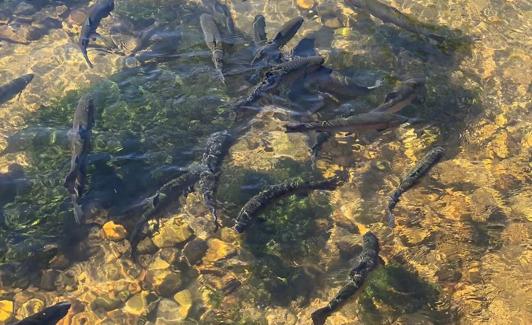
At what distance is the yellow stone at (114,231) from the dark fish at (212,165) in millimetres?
1120

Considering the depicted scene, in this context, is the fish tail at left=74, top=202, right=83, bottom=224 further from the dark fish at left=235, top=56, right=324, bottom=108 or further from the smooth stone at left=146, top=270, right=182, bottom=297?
the dark fish at left=235, top=56, right=324, bottom=108

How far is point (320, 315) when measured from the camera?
16.4 feet

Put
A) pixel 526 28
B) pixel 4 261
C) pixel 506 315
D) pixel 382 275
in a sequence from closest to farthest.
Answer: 1. pixel 506 315
2. pixel 382 275
3. pixel 4 261
4. pixel 526 28

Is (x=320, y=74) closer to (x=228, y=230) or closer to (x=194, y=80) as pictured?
(x=194, y=80)

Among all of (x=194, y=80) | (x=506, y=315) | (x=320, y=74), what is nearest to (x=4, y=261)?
(x=194, y=80)

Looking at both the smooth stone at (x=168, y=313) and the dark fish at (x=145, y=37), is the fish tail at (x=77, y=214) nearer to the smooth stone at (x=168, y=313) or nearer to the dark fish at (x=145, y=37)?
the smooth stone at (x=168, y=313)

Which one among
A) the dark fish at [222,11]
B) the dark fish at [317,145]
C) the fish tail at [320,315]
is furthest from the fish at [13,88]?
the fish tail at [320,315]

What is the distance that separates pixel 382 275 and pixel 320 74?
328 cm

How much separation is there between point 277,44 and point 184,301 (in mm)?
4690

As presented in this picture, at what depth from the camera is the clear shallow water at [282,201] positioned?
17.3ft

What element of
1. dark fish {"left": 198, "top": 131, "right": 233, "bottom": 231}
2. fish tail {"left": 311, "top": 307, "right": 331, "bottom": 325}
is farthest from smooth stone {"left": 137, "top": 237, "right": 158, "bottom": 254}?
fish tail {"left": 311, "top": 307, "right": 331, "bottom": 325}

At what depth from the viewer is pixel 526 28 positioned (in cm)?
862

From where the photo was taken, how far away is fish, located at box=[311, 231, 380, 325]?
4984 mm


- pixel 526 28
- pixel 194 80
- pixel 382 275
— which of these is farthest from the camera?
pixel 526 28
